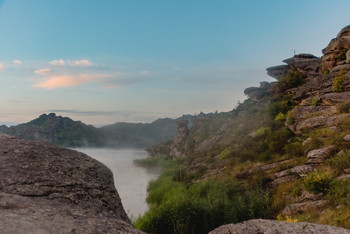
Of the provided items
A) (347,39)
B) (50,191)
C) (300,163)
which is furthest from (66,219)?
(347,39)

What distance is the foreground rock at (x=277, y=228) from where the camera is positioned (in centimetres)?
390

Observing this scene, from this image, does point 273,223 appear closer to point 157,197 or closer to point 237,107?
point 157,197

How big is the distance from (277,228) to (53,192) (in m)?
4.54

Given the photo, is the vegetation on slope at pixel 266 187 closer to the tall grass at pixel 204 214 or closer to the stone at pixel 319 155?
the tall grass at pixel 204 214

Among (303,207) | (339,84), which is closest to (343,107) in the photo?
(339,84)

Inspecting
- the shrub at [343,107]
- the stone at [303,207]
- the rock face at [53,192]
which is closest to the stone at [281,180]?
the stone at [303,207]

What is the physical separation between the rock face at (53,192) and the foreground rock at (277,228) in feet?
6.90

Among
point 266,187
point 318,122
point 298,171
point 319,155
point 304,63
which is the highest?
point 304,63

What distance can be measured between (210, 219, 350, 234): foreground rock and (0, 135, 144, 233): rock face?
6.90 feet

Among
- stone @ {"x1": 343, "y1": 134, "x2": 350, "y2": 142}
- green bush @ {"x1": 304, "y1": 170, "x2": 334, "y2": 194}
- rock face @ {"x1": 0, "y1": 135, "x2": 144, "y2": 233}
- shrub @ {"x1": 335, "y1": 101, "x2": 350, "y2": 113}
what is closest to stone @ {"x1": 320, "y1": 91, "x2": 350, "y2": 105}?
shrub @ {"x1": 335, "y1": 101, "x2": 350, "y2": 113}

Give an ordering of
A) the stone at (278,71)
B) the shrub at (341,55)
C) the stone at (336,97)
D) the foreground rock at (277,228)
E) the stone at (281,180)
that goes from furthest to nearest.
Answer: the stone at (278,71) → the shrub at (341,55) → the stone at (336,97) → the stone at (281,180) → the foreground rock at (277,228)

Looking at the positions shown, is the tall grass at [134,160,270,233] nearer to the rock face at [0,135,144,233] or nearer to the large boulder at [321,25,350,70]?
the rock face at [0,135,144,233]

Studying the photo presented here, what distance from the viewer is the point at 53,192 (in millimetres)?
4785

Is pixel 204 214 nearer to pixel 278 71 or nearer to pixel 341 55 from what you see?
pixel 341 55
